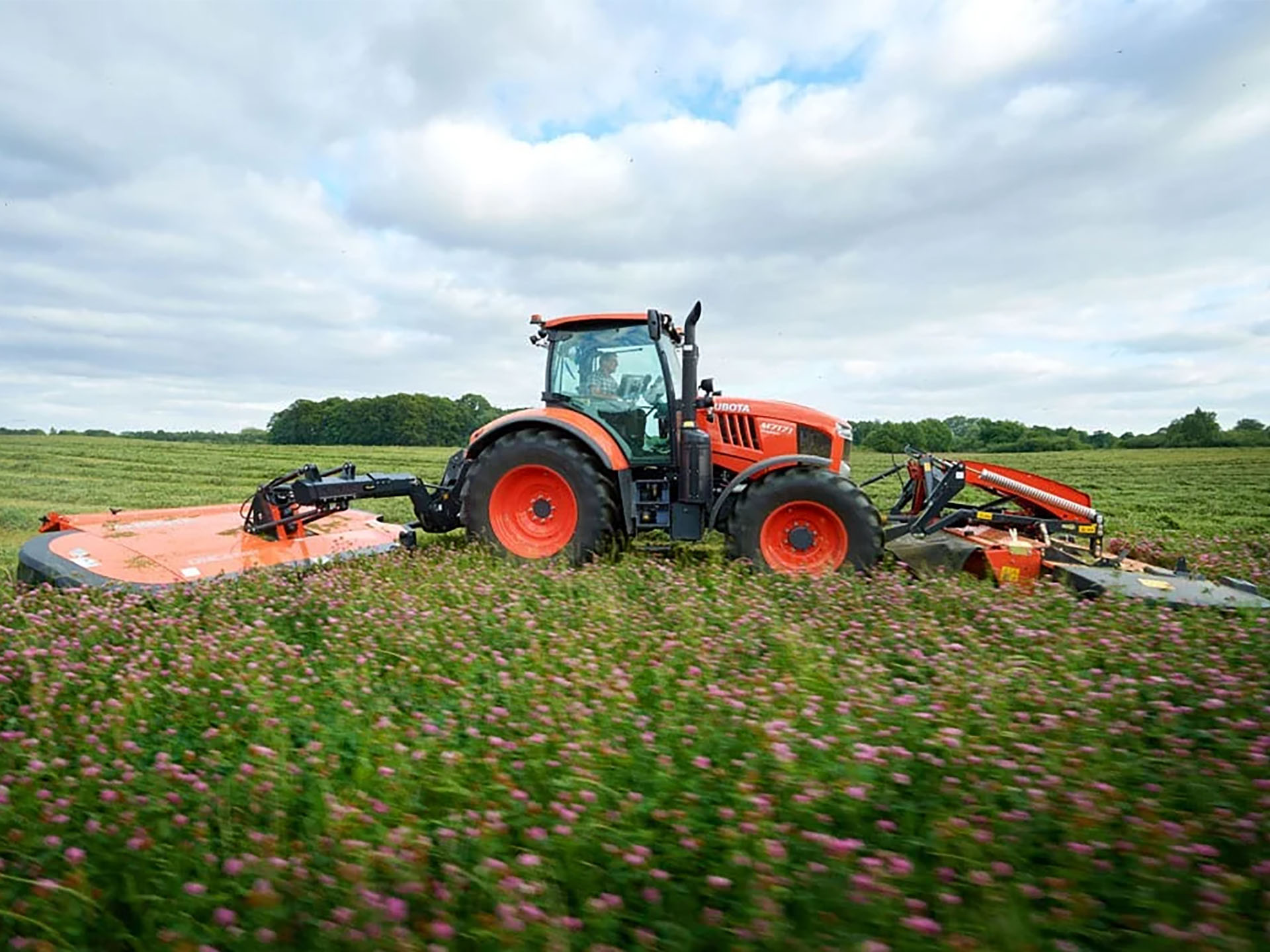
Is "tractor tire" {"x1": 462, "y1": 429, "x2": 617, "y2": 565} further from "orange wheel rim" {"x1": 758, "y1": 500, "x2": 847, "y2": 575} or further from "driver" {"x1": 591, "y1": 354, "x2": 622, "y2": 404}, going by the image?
"orange wheel rim" {"x1": 758, "y1": 500, "x2": 847, "y2": 575}

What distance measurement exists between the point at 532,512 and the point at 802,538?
2470mm

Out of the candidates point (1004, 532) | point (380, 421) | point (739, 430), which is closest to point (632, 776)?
point (739, 430)

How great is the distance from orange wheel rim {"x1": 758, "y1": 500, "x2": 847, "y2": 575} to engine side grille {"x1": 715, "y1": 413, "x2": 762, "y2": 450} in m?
0.88

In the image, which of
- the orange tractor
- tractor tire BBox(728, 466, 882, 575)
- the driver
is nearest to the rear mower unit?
the orange tractor

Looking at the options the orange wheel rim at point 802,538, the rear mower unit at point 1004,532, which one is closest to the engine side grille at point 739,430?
the orange wheel rim at point 802,538

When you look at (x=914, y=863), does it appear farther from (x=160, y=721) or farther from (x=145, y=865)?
(x=160, y=721)

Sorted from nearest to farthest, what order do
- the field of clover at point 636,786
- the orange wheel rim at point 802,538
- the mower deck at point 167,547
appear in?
1. the field of clover at point 636,786
2. the mower deck at point 167,547
3. the orange wheel rim at point 802,538

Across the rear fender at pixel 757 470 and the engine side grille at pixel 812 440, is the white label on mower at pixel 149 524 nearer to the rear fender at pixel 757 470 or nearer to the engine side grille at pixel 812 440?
the rear fender at pixel 757 470

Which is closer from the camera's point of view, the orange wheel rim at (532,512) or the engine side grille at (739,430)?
the orange wheel rim at (532,512)

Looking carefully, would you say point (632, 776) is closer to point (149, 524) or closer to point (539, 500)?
point (539, 500)

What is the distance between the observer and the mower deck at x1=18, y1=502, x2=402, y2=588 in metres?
5.34

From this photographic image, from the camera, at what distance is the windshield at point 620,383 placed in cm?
692

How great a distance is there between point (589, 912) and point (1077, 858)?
1199 mm

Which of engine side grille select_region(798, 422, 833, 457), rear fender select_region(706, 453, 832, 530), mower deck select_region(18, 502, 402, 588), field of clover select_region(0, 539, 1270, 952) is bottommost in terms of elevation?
field of clover select_region(0, 539, 1270, 952)
